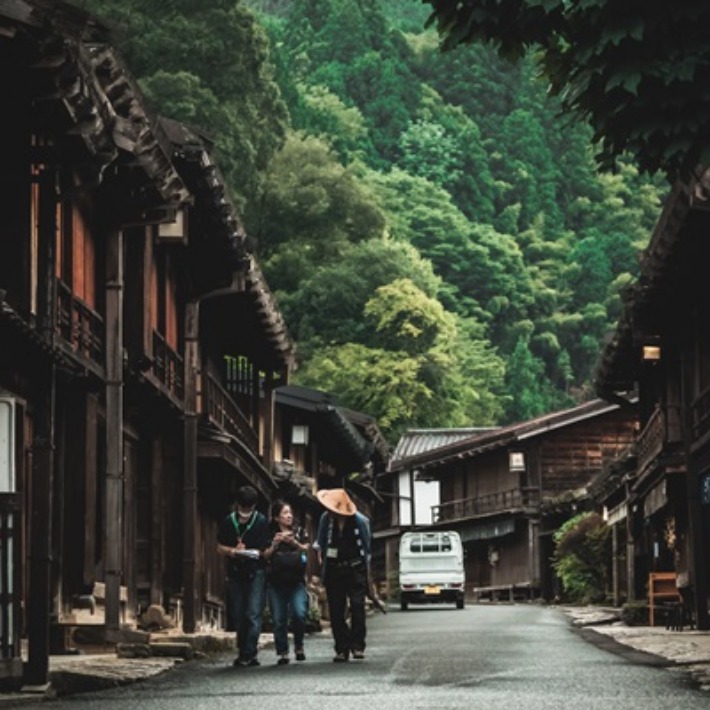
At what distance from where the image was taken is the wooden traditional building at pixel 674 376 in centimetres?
2591

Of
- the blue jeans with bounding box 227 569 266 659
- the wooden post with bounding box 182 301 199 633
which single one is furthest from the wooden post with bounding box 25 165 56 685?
the wooden post with bounding box 182 301 199 633

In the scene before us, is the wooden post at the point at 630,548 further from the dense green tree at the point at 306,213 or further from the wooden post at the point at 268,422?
the dense green tree at the point at 306,213

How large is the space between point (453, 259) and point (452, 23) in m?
93.2

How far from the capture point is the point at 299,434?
49.6 metres

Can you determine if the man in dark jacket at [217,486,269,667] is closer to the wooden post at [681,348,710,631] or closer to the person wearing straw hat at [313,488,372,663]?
the person wearing straw hat at [313,488,372,663]

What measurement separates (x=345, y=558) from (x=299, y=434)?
29888 mm

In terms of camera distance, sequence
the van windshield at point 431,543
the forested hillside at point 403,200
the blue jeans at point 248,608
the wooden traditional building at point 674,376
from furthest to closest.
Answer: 1. the forested hillside at point 403,200
2. the van windshield at point 431,543
3. the wooden traditional building at point 674,376
4. the blue jeans at point 248,608

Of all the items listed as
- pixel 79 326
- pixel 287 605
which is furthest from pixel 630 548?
pixel 287 605

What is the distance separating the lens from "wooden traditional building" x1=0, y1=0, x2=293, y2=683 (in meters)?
15.0

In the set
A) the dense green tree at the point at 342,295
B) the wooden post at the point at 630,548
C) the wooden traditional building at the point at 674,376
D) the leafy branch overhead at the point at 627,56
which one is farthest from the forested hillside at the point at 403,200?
the leafy branch overhead at the point at 627,56

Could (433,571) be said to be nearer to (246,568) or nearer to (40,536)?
(246,568)

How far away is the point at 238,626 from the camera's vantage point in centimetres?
1883

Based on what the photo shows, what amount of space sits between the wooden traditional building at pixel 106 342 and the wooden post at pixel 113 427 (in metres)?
0.02

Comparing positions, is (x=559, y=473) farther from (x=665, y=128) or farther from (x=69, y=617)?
(x=665, y=128)
